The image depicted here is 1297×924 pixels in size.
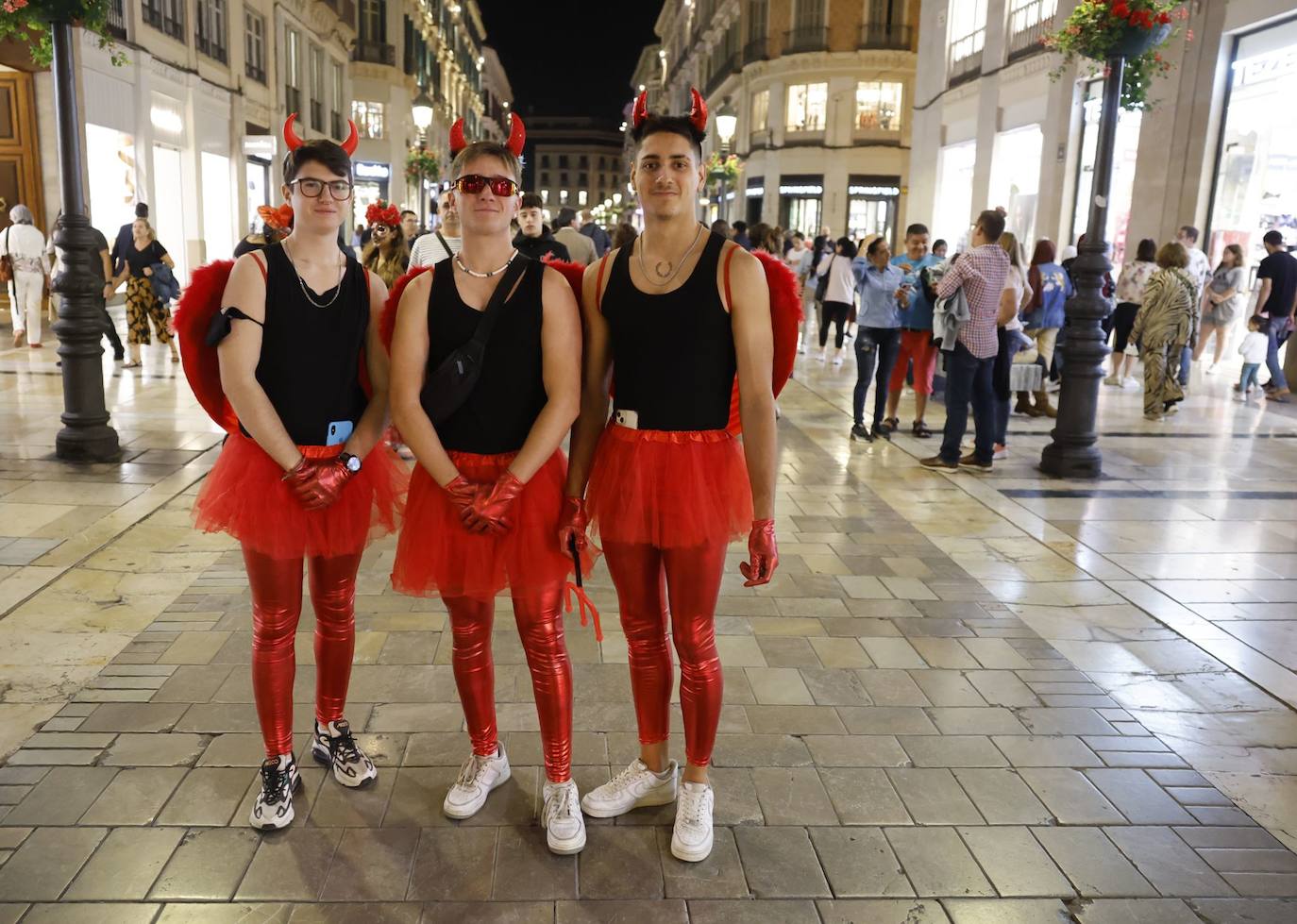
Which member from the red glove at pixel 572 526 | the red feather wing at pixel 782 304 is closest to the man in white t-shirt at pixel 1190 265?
the red feather wing at pixel 782 304

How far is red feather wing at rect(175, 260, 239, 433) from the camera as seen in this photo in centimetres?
283

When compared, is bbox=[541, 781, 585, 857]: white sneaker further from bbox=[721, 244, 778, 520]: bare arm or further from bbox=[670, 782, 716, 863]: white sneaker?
bbox=[721, 244, 778, 520]: bare arm

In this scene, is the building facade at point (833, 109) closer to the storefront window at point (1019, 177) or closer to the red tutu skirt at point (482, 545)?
the storefront window at point (1019, 177)

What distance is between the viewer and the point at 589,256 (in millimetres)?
8820

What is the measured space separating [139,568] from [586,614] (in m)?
2.31

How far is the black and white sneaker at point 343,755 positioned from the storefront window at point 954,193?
2092 centimetres

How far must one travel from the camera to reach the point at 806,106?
38125 millimetres

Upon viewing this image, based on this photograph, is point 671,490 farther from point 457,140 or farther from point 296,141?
point 296,141

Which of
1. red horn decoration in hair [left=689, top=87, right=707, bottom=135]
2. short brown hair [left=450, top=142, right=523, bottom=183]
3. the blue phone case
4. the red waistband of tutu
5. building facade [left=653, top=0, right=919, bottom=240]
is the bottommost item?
the blue phone case

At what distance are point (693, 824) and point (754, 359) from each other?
134 centimetres

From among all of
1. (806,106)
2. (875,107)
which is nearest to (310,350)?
(875,107)

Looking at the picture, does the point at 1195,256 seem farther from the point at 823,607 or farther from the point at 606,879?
the point at 606,879

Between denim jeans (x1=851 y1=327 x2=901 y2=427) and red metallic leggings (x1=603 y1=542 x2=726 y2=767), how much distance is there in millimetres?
5931

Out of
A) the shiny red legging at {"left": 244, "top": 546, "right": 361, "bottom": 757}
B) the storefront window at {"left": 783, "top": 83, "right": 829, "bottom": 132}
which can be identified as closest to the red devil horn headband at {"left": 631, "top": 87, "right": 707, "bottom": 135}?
the shiny red legging at {"left": 244, "top": 546, "right": 361, "bottom": 757}
